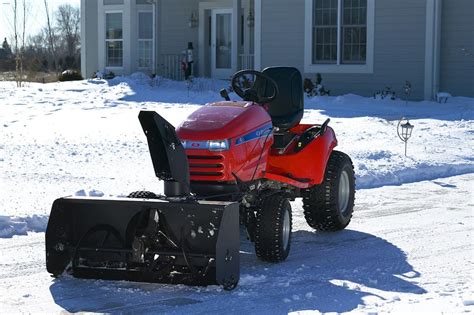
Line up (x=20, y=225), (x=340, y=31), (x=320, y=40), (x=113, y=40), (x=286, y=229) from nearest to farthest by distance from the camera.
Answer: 1. (x=286, y=229)
2. (x=20, y=225)
3. (x=340, y=31)
4. (x=320, y=40)
5. (x=113, y=40)

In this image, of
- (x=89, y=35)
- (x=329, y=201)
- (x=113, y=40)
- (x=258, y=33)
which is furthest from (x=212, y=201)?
(x=89, y=35)

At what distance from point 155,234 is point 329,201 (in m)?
2.70

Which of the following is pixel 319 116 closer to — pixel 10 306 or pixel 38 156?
pixel 38 156

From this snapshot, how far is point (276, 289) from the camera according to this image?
6.72 metres

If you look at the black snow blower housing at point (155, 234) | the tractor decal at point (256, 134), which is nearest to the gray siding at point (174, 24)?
the tractor decal at point (256, 134)

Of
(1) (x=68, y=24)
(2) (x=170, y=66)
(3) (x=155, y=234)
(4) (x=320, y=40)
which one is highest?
(1) (x=68, y=24)

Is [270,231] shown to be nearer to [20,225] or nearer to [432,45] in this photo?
[20,225]

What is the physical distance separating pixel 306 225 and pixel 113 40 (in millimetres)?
21472

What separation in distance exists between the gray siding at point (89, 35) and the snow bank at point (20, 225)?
908 inches

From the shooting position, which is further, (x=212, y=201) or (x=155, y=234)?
(x=212, y=201)

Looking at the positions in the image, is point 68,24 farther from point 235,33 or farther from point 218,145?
point 218,145

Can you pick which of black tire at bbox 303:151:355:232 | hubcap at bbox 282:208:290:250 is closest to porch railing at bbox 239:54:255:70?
black tire at bbox 303:151:355:232

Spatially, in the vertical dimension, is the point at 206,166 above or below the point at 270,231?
above

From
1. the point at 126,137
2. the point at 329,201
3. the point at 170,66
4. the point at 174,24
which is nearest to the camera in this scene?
the point at 329,201
